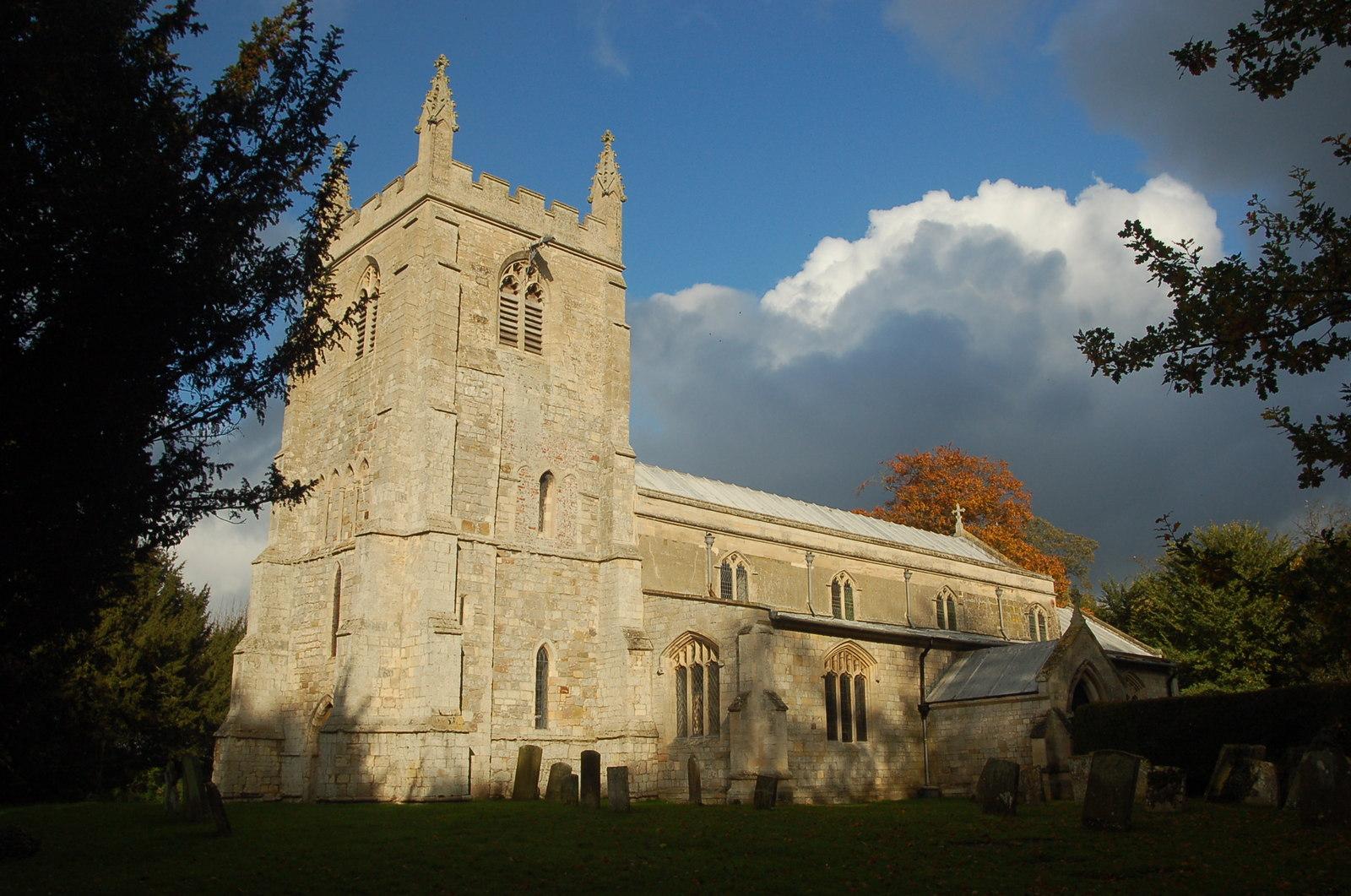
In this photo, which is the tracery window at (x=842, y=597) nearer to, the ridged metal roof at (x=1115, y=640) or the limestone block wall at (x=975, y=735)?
the limestone block wall at (x=975, y=735)

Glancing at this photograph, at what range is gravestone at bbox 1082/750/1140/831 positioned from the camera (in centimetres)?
1490

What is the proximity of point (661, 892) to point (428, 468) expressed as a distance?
16.2 m

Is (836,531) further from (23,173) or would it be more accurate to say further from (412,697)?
(23,173)

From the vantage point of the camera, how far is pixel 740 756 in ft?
78.3

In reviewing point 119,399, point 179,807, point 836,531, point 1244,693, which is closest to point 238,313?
point 119,399

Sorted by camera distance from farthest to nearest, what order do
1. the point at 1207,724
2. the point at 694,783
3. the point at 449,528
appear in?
the point at 449,528 → the point at 1207,724 → the point at 694,783

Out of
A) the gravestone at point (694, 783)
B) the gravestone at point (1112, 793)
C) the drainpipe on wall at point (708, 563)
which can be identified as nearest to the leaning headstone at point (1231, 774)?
the gravestone at point (1112, 793)

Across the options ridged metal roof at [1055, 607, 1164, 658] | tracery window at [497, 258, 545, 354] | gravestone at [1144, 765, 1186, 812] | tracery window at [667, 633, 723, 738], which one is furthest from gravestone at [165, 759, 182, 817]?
ridged metal roof at [1055, 607, 1164, 658]

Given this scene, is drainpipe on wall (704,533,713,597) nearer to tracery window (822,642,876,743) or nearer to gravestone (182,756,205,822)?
tracery window (822,642,876,743)

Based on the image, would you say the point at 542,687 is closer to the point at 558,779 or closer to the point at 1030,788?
the point at 558,779

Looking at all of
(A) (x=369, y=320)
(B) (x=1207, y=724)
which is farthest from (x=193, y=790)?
(B) (x=1207, y=724)

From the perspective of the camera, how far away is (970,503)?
52.1m

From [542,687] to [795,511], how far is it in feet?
49.1

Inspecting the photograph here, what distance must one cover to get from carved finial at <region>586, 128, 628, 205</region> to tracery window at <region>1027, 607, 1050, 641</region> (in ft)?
79.5
